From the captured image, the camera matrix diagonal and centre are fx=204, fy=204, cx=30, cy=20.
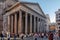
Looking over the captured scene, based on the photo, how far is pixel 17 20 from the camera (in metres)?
45.6

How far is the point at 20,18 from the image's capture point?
43375 millimetres

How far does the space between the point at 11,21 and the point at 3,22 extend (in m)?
3.26

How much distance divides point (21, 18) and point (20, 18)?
30cm

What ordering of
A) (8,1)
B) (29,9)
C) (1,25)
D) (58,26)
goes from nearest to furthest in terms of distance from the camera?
(1,25)
(29,9)
(8,1)
(58,26)

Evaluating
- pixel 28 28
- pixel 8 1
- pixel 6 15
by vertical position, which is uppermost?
pixel 8 1

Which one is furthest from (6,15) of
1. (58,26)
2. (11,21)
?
(58,26)

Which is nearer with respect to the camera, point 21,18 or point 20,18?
point 20,18

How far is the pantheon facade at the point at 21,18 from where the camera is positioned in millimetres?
43438

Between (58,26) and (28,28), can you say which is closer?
(28,28)

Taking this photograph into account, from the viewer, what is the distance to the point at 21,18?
43594 mm

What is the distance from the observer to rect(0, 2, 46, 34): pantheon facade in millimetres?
43438

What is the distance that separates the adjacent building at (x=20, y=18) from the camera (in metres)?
43.5

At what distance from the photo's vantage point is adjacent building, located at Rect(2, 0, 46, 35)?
4345 centimetres

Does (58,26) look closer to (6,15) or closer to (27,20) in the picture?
(27,20)
